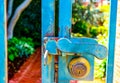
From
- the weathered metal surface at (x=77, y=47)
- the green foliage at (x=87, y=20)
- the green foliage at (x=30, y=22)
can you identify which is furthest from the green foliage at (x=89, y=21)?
the weathered metal surface at (x=77, y=47)

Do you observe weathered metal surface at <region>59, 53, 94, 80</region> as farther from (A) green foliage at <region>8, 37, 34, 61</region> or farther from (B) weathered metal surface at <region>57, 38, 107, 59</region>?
(A) green foliage at <region>8, 37, 34, 61</region>

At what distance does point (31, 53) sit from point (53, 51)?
7.36 metres

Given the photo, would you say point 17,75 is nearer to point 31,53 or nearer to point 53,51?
point 31,53

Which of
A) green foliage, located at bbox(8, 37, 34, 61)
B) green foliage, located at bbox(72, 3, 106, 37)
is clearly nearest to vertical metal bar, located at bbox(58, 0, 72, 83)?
green foliage, located at bbox(8, 37, 34, 61)

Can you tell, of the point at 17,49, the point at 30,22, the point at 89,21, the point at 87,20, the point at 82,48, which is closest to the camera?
the point at 82,48

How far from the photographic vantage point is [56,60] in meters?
1.89

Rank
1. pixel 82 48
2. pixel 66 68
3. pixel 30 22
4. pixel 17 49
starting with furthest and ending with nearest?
1. pixel 30 22
2. pixel 17 49
3. pixel 66 68
4. pixel 82 48

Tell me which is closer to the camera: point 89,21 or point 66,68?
point 66,68

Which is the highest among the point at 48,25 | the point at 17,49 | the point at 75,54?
the point at 48,25

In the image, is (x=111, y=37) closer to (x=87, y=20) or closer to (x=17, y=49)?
(x=17, y=49)

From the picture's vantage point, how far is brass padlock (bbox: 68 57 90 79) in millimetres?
1803

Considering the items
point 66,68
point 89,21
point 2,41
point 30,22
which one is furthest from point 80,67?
point 89,21

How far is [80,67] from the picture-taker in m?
1.80

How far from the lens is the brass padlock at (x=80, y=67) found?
1803 millimetres
